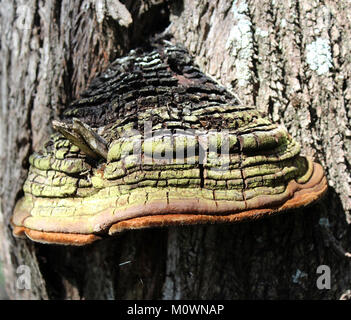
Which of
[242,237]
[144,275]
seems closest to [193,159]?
[242,237]
